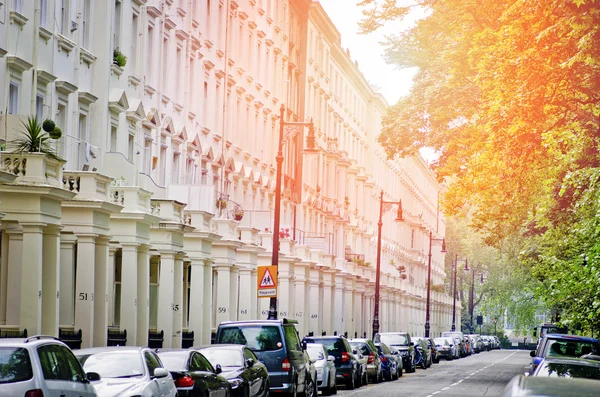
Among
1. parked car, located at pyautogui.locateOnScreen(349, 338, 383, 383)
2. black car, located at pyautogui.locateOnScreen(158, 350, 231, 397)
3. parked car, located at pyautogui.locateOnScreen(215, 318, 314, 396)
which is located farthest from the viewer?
parked car, located at pyautogui.locateOnScreen(349, 338, 383, 383)

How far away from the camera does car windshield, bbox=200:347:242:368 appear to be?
24234mm

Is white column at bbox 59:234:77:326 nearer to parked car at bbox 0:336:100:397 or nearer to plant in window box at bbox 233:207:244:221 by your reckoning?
parked car at bbox 0:336:100:397

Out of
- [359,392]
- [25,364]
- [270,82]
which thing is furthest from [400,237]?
[25,364]

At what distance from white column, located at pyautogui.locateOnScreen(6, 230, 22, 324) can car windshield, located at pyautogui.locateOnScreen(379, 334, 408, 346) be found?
3260 centimetres

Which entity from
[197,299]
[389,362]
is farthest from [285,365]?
[389,362]

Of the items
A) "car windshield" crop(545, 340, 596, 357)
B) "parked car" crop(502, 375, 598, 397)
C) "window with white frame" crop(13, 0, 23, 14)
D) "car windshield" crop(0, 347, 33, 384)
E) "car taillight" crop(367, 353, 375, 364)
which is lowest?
"car taillight" crop(367, 353, 375, 364)

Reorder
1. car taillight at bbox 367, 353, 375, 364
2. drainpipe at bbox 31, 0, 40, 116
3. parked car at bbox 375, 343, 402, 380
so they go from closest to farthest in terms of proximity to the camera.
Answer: drainpipe at bbox 31, 0, 40, 116, car taillight at bbox 367, 353, 375, 364, parked car at bbox 375, 343, 402, 380

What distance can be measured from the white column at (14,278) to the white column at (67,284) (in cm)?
354

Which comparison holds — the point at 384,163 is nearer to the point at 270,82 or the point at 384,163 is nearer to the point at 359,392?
the point at 270,82

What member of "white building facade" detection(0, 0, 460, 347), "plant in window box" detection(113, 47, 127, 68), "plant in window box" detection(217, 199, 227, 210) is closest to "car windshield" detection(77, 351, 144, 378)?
"white building facade" detection(0, 0, 460, 347)

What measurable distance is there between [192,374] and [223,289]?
2463cm

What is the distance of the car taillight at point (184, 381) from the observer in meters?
20.4

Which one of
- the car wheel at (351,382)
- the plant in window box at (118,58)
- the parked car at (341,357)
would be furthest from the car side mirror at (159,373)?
the car wheel at (351,382)

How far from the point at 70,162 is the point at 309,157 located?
128 feet
